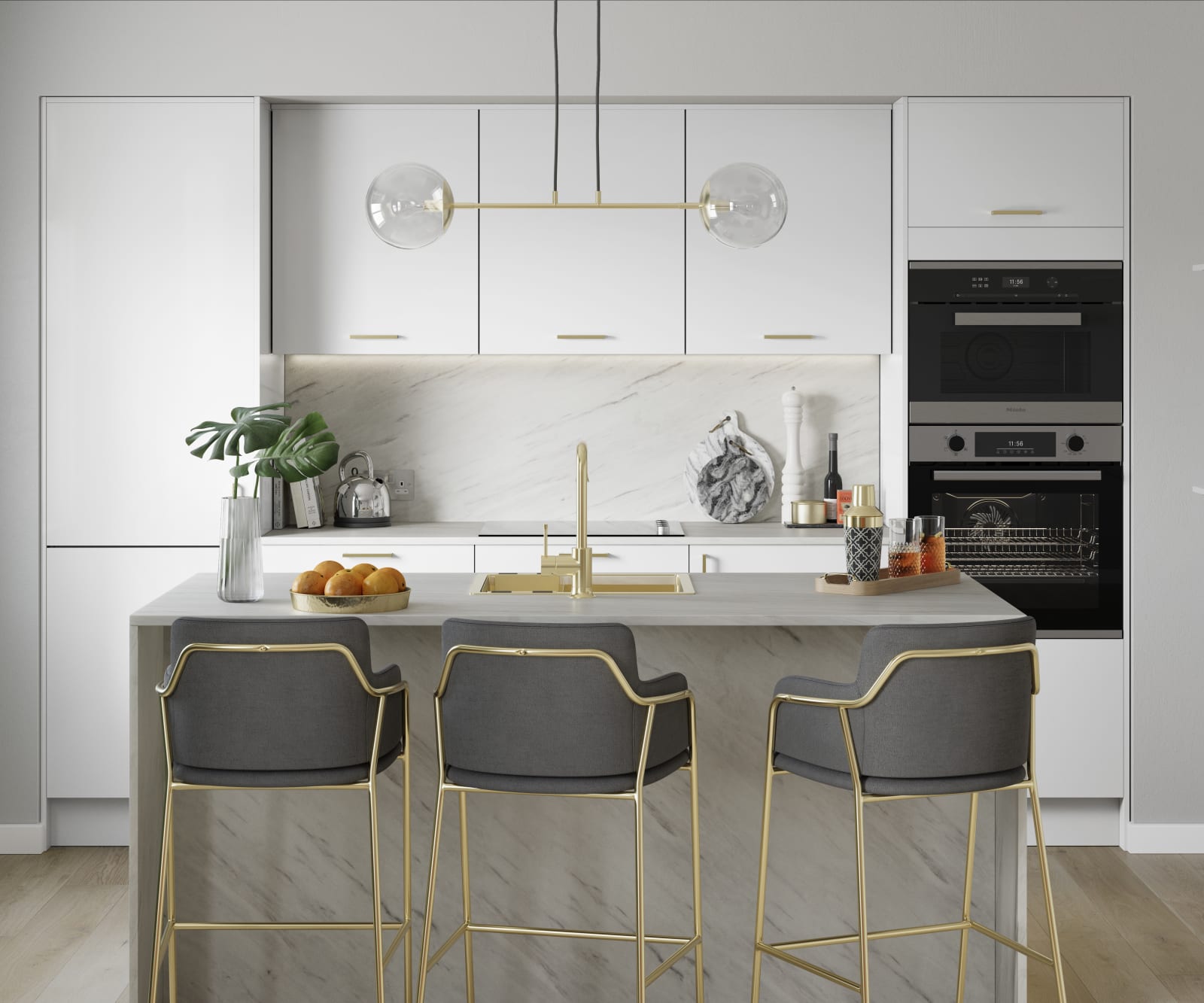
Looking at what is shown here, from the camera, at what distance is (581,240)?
399 cm

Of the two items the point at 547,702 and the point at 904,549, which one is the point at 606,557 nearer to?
the point at 904,549

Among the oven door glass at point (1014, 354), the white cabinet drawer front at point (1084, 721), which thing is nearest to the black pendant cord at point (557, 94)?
the oven door glass at point (1014, 354)

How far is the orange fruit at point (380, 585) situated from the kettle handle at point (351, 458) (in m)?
1.86

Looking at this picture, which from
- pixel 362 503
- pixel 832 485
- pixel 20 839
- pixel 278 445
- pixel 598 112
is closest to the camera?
pixel 278 445

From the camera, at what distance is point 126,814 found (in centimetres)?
387

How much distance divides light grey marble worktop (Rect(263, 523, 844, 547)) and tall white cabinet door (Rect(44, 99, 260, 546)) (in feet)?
1.03

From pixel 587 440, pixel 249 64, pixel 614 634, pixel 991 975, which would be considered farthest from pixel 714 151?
pixel 991 975

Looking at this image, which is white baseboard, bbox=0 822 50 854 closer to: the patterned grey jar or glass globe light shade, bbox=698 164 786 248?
the patterned grey jar

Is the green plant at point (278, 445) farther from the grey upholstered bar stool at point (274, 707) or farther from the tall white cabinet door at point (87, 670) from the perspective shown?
the tall white cabinet door at point (87, 670)

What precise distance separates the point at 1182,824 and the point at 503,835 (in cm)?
249

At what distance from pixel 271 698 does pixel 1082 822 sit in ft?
9.51

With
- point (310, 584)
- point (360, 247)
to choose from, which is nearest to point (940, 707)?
point (310, 584)

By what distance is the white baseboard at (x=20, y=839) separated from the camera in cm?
375

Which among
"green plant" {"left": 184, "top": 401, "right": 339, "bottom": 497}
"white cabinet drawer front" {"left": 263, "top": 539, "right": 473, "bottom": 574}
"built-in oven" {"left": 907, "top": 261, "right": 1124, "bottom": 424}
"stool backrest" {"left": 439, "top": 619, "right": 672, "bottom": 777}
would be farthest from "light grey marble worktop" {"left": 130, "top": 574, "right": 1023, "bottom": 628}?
"built-in oven" {"left": 907, "top": 261, "right": 1124, "bottom": 424}
